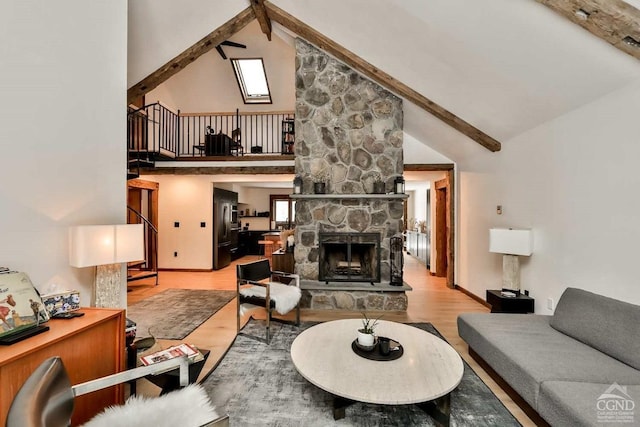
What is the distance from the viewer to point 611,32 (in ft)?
6.49

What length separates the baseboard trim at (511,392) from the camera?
78.2 inches

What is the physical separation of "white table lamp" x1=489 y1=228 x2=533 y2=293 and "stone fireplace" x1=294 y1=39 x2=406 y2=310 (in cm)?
133

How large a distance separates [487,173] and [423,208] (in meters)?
4.99

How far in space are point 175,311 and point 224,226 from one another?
3708 millimetres

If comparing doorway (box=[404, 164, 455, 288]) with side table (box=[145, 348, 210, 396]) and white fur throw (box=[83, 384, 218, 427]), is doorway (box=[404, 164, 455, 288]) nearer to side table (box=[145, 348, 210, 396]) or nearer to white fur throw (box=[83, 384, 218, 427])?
side table (box=[145, 348, 210, 396])

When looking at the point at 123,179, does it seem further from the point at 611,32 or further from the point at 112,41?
the point at 611,32

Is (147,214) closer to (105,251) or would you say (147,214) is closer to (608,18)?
(105,251)

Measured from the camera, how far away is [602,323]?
221cm

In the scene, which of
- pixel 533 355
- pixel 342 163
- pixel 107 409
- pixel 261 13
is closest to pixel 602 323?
pixel 533 355

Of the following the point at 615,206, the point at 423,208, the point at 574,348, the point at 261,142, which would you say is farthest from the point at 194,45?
the point at 423,208

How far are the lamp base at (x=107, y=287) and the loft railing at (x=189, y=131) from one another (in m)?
3.92

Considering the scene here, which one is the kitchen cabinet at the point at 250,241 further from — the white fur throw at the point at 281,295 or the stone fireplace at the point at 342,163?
the white fur throw at the point at 281,295

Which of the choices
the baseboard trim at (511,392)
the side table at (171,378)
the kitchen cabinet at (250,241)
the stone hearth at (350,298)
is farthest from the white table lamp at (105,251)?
the kitchen cabinet at (250,241)

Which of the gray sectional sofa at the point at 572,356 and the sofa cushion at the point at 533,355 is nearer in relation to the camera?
the gray sectional sofa at the point at 572,356
